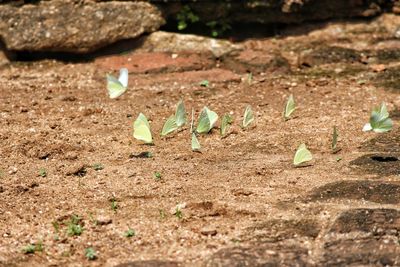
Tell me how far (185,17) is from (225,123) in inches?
54.2

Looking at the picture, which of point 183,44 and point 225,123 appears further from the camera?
point 183,44

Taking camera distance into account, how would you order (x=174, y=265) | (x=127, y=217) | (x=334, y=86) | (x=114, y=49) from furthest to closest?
(x=114, y=49), (x=334, y=86), (x=127, y=217), (x=174, y=265)

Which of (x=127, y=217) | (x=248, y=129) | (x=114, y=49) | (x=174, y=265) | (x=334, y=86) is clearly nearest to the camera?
(x=174, y=265)

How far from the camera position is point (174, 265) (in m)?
3.54

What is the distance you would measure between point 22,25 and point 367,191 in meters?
2.82

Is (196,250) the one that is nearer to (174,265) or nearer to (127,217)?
(174,265)

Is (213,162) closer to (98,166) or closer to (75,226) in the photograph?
(98,166)

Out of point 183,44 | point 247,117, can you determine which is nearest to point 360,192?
point 247,117

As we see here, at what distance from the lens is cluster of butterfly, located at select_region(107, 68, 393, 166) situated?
4.57 metres

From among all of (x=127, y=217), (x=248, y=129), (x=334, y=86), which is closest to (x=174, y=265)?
(x=127, y=217)

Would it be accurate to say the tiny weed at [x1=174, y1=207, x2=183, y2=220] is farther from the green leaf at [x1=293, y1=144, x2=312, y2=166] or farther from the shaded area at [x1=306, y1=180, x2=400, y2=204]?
the green leaf at [x1=293, y1=144, x2=312, y2=166]

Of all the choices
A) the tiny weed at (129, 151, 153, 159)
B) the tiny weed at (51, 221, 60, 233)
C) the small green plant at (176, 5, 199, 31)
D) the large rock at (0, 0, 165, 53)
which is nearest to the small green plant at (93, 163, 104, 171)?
the tiny weed at (129, 151, 153, 159)

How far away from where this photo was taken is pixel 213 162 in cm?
454

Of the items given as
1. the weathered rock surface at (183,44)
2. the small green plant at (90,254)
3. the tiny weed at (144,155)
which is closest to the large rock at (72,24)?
the weathered rock surface at (183,44)
